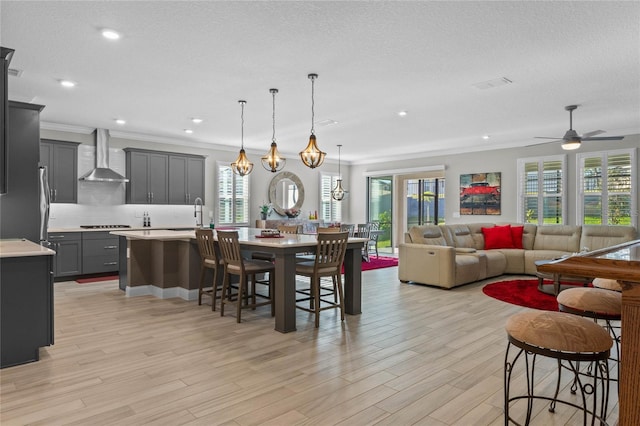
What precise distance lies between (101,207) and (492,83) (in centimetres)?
681

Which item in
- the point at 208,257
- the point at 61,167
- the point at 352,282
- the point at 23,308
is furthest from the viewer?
the point at 61,167

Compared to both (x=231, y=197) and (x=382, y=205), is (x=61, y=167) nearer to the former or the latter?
(x=231, y=197)

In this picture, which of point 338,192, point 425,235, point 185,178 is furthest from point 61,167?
point 425,235

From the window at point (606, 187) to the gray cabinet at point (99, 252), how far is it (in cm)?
865

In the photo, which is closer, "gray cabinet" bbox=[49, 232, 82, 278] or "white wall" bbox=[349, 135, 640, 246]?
"gray cabinet" bbox=[49, 232, 82, 278]

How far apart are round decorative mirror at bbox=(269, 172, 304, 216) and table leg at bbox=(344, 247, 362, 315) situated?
559cm

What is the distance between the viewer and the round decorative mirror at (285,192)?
32.8 ft

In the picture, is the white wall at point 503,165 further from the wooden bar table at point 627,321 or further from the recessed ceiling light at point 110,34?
the recessed ceiling light at point 110,34

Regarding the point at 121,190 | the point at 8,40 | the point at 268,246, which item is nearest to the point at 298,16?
the point at 268,246

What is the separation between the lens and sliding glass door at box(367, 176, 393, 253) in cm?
1135

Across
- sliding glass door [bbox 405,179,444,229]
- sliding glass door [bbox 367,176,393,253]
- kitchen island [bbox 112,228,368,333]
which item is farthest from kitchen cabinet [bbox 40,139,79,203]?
sliding glass door [bbox 405,179,444,229]

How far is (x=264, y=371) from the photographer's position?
2943 mm

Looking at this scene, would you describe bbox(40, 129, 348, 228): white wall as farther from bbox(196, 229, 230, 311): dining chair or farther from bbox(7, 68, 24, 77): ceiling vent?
bbox(196, 229, 230, 311): dining chair

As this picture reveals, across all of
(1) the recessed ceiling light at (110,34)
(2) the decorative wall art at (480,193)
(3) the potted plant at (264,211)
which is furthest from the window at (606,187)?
(1) the recessed ceiling light at (110,34)
